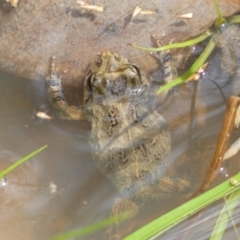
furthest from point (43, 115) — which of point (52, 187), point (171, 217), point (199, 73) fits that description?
point (171, 217)

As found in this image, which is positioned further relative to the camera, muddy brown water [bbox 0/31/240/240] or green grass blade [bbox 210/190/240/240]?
muddy brown water [bbox 0/31/240/240]

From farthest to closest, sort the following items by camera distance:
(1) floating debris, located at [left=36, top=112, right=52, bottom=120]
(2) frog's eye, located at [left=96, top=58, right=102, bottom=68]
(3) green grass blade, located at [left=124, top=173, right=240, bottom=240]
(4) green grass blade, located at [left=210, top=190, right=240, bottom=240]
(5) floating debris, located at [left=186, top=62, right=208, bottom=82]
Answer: (1) floating debris, located at [left=36, top=112, right=52, bottom=120]
(5) floating debris, located at [left=186, top=62, right=208, bottom=82]
(2) frog's eye, located at [left=96, top=58, right=102, bottom=68]
(4) green grass blade, located at [left=210, top=190, right=240, bottom=240]
(3) green grass blade, located at [left=124, top=173, right=240, bottom=240]

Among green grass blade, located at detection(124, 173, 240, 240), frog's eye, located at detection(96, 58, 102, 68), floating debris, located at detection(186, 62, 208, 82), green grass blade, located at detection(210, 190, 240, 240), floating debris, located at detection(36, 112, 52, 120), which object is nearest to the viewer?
green grass blade, located at detection(124, 173, 240, 240)

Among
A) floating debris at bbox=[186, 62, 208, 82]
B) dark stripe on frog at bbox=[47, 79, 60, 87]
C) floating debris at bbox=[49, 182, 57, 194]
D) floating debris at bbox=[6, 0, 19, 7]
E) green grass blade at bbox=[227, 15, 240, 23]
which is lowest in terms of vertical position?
floating debris at bbox=[49, 182, 57, 194]

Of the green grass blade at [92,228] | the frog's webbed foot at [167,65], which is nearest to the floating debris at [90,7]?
the frog's webbed foot at [167,65]

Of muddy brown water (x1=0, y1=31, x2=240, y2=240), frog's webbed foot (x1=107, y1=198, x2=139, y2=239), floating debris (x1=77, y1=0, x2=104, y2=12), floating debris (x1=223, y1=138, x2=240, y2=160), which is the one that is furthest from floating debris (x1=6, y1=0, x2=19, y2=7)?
floating debris (x1=223, y1=138, x2=240, y2=160)

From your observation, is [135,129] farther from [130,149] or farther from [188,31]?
[188,31]

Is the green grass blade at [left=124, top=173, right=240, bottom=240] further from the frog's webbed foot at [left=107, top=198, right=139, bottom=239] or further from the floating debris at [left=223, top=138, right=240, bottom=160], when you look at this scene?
the frog's webbed foot at [left=107, top=198, right=139, bottom=239]

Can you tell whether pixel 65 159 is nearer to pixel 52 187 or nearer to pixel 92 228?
pixel 52 187
